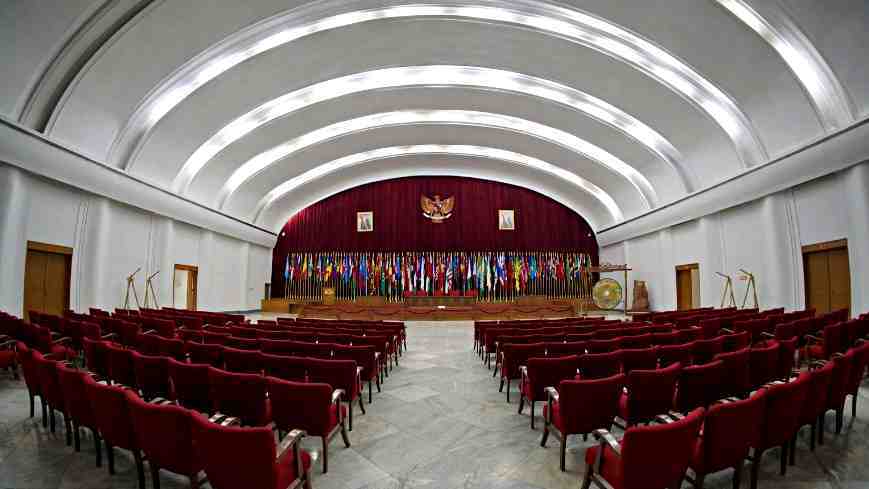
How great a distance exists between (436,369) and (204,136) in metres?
11.3

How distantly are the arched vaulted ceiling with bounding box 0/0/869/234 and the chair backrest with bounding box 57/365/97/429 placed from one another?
318 inches

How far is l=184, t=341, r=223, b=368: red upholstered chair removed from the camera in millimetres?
4199

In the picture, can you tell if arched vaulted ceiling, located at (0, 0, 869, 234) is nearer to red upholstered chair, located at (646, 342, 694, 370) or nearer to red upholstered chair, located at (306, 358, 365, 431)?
red upholstered chair, located at (646, 342, 694, 370)

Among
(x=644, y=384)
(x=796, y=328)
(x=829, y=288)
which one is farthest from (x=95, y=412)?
(x=829, y=288)

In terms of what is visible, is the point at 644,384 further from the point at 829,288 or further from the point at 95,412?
the point at 829,288

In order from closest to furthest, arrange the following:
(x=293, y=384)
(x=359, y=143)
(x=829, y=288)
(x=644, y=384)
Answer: (x=293, y=384)
(x=644, y=384)
(x=829, y=288)
(x=359, y=143)

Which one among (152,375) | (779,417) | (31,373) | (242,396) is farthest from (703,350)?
(31,373)

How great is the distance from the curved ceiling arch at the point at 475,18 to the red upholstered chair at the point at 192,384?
8733 millimetres

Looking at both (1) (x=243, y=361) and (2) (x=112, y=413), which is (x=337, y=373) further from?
(2) (x=112, y=413)

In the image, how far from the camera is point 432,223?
71.9 feet

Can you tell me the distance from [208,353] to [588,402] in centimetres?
380

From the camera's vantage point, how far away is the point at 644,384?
3.04 metres

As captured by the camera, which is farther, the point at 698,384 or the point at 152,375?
the point at 152,375

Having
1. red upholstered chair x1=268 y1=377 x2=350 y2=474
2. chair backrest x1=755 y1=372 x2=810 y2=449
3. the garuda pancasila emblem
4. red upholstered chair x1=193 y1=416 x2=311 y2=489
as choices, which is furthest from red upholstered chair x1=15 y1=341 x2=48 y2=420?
the garuda pancasila emblem
